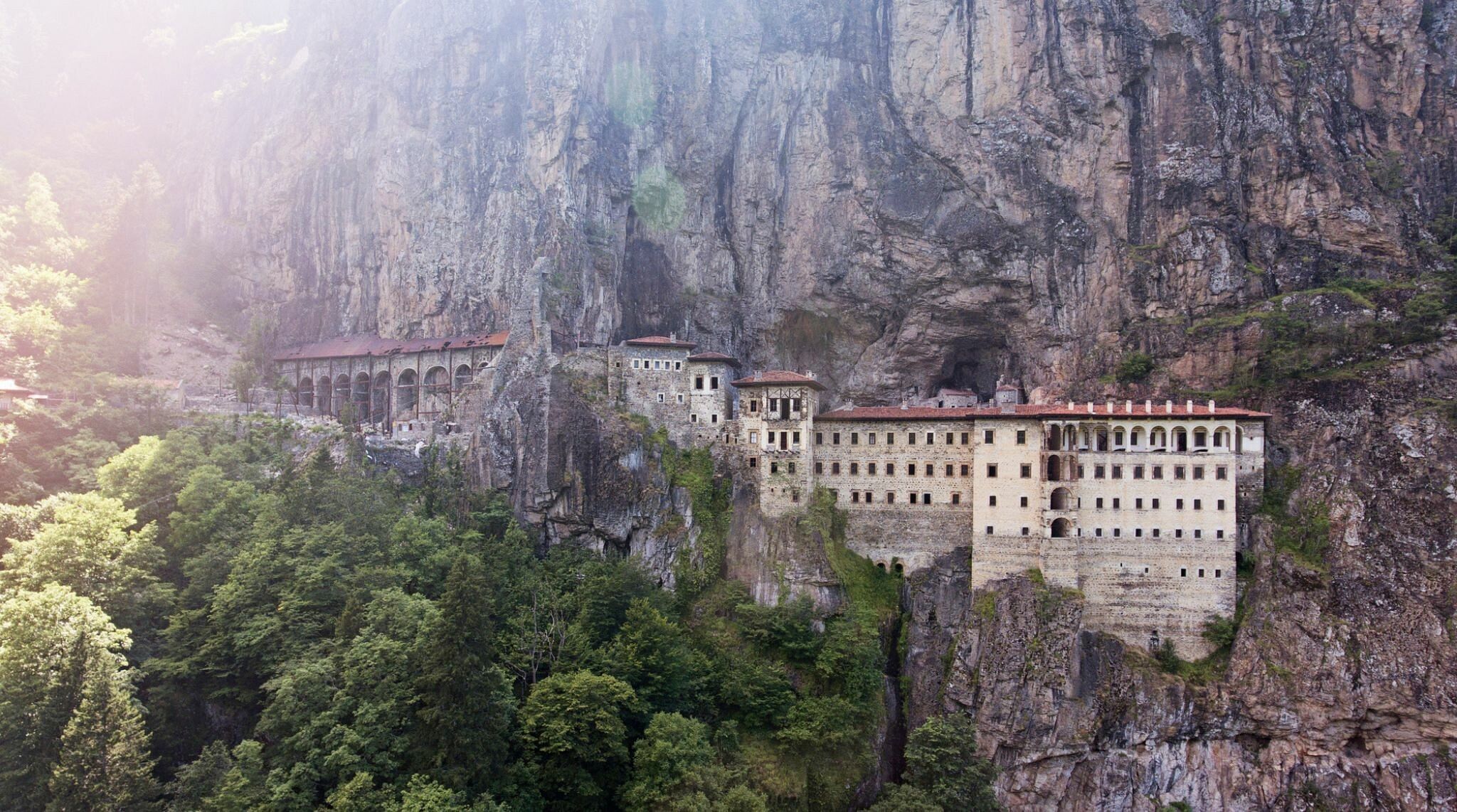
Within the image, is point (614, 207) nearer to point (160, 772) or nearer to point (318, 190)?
point (318, 190)

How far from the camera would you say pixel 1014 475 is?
44.3 m

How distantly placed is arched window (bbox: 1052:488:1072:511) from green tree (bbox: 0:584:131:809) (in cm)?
4084

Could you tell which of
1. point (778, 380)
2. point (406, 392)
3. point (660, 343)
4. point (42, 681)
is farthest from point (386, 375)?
point (42, 681)

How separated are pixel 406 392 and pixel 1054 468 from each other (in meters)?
43.0

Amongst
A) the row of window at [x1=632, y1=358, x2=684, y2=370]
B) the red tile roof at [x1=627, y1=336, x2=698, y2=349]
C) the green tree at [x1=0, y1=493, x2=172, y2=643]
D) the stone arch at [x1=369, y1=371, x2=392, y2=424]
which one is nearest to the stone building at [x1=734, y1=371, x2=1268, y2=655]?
the row of window at [x1=632, y1=358, x2=684, y2=370]

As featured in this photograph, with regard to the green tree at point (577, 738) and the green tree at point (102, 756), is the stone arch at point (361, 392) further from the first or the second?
the green tree at point (577, 738)

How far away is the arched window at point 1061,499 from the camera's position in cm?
4353

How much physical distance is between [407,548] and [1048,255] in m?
39.3

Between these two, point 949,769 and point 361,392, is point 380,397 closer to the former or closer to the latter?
point 361,392

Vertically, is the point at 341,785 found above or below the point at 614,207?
below

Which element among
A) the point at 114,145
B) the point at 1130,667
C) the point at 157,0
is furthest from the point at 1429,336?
the point at 157,0

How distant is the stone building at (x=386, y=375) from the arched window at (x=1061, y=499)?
32.7 m

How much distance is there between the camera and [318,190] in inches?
2699

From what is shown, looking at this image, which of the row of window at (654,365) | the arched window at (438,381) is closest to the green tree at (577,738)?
the row of window at (654,365)
